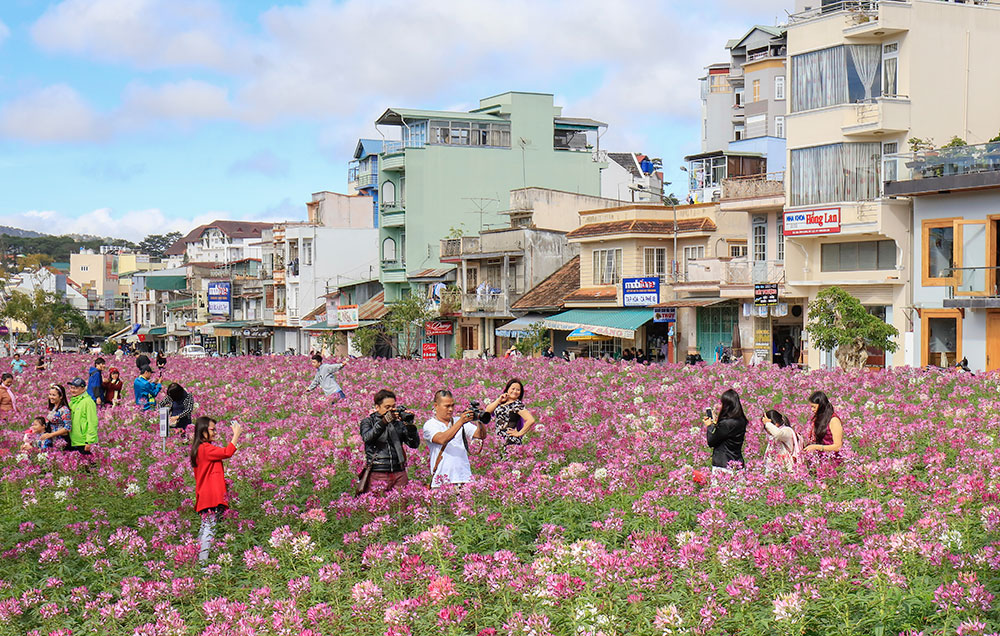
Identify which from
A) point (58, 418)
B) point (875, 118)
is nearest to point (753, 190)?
point (875, 118)

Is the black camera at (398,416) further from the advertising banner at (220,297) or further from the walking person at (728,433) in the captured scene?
the advertising banner at (220,297)

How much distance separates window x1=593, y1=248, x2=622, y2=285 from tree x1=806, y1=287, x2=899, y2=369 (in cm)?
2066

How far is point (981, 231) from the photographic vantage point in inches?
1614

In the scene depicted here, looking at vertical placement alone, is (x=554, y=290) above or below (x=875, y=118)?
below

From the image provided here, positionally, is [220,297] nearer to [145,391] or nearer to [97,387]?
[97,387]

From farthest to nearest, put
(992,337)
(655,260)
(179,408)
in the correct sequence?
(655,260) → (992,337) → (179,408)

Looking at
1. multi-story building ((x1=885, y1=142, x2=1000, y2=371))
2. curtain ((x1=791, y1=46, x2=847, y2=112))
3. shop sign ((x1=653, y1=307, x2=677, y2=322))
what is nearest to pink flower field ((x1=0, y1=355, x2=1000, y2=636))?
multi-story building ((x1=885, y1=142, x2=1000, y2=371))

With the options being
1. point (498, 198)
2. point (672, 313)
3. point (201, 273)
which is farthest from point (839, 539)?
point (201, 273)

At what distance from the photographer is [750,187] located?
51625mm

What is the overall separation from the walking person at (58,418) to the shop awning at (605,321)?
3250 cm

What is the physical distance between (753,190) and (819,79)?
6645 millimetres

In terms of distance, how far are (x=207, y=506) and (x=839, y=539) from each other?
24.3 feet

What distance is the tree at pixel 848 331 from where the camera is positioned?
118 ft

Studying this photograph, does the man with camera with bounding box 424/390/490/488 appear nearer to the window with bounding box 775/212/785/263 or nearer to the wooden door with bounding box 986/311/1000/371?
the wooden door with bounding box 986/311/1000/371
